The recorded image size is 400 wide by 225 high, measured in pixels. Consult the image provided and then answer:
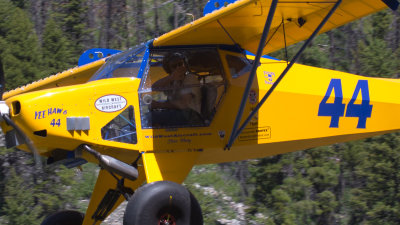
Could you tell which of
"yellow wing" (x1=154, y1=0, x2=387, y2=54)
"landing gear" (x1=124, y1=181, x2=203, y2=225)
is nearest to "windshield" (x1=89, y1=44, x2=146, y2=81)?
"yellow wing" (x1=154, y1=0, x2=387, y2=54)

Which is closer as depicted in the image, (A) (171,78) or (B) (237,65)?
(A) (171,78)

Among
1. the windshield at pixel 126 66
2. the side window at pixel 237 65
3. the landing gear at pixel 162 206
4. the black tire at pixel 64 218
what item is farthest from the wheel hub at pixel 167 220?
the black tire at pixel 64 218

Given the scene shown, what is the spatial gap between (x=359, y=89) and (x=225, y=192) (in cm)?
816

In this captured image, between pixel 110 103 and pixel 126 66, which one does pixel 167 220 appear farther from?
pixel 126 66

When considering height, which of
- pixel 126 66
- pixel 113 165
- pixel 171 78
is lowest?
pixel 113 165

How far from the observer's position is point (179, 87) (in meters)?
7.15

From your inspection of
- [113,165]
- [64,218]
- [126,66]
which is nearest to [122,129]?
[113,165]

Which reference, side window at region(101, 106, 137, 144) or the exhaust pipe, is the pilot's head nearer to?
side window at region(101, 106, 137, 144)

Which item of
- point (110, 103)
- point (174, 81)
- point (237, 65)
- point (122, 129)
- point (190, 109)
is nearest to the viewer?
point (110, 103)

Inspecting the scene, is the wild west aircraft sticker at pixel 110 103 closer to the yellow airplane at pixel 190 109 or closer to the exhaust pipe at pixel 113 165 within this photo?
the yellow airplane at pixel 190 109

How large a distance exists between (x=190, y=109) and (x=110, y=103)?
0.99 metres

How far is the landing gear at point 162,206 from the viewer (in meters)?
6.36

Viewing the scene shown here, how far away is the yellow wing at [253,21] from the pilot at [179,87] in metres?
0.24

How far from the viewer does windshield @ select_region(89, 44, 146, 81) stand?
7.11m
